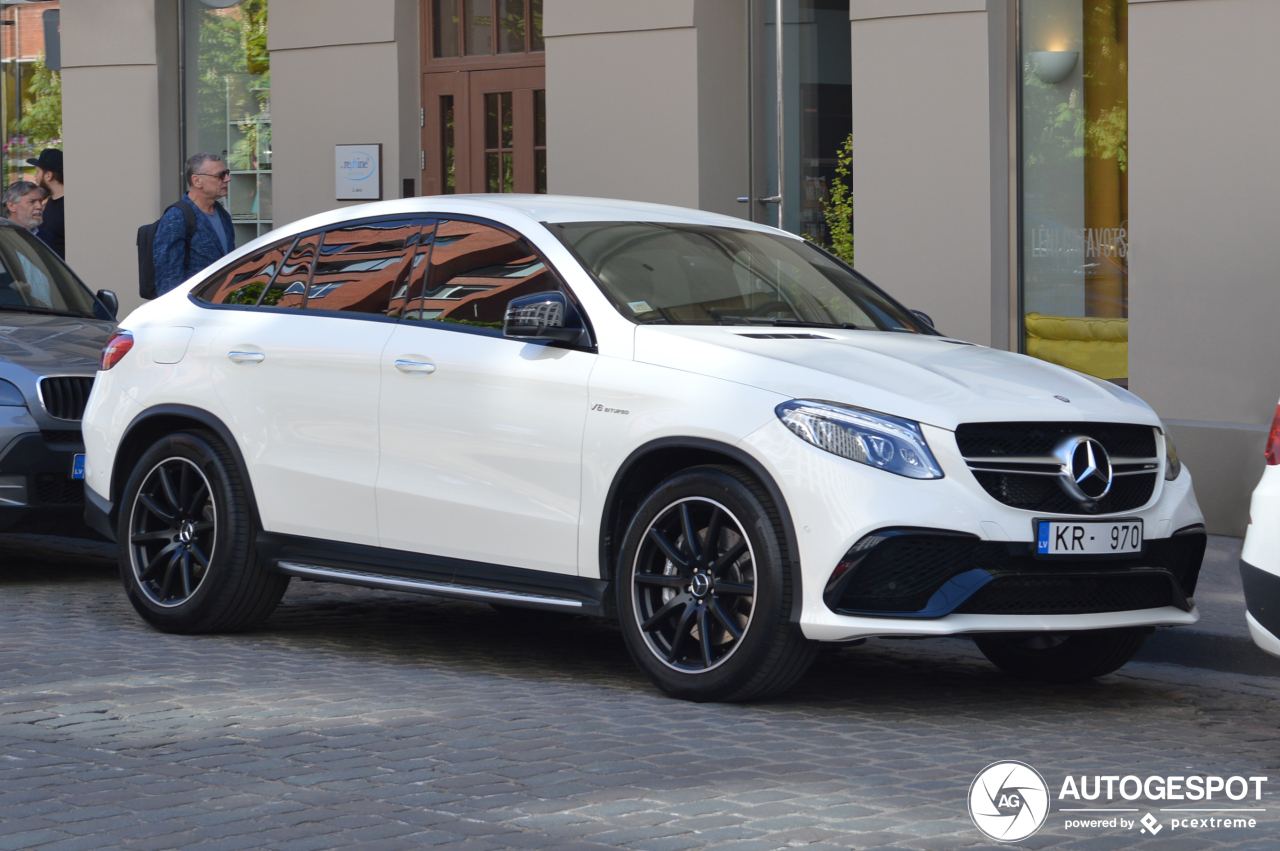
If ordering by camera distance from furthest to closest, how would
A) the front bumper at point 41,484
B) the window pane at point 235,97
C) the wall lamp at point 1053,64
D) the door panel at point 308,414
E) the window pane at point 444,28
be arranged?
the window pane at point 235,97, the window pane at point 444,28, the wall lamp at point 1053,64, the front bumper at point 41,484, the door panel at point 308,414

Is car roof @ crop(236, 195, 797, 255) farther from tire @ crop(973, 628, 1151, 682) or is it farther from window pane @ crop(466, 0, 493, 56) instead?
window pane @ crop(466, 0, 493, 56)

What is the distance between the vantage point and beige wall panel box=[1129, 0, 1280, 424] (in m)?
10.4

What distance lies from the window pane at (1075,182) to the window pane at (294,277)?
18.7 feet

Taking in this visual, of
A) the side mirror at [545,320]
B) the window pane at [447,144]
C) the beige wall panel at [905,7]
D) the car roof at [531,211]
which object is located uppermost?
the beige wall panel at [905,7]

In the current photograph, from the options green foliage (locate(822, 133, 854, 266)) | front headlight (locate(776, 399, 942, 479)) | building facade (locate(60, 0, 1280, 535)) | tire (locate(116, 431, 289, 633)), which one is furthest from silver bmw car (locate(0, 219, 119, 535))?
green foliage (locate(822, 133, 854, 266))

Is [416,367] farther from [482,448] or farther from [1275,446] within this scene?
[1275,446]

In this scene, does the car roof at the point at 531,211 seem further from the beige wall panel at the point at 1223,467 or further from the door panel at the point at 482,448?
the beige wall panel at the point at 1223,467

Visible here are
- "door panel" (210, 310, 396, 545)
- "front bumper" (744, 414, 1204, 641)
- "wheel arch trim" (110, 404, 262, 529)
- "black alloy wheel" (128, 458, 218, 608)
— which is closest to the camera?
"front bumper" (744, 414, 1204, 641)

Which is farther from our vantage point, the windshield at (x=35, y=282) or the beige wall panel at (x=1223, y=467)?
the windshield at (x=35, y=282)

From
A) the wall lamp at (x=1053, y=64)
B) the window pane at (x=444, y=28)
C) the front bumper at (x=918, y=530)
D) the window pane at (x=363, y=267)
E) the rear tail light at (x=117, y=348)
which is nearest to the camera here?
the front bumper at (x=918, y=530)

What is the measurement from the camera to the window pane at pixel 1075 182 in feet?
38.2

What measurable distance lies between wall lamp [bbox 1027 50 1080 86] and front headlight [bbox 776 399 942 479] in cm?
A: 659

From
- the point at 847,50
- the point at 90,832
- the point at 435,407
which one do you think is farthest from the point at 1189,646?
the point at 847,50

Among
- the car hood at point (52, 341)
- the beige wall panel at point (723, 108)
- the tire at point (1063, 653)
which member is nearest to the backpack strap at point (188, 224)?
the car hood at point (52, 341)
